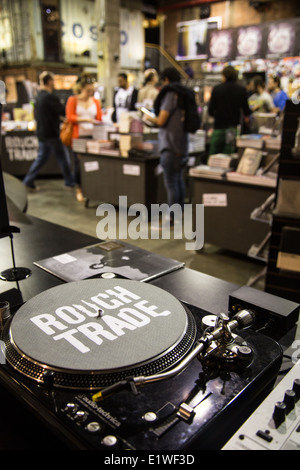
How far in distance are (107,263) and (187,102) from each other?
105 inches

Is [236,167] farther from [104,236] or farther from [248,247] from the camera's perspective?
[104,236]

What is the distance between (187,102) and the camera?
3543mm

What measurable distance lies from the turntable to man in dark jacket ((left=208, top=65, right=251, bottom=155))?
368 centimetres

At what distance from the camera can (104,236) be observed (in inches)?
144

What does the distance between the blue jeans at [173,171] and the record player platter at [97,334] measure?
9.49 feet

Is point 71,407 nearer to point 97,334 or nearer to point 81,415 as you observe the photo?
point 81,415

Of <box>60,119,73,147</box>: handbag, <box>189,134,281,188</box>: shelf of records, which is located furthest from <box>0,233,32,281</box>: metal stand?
<box>60,119,73,147</box>: handbag

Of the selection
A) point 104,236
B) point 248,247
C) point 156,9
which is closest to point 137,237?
point 104,236

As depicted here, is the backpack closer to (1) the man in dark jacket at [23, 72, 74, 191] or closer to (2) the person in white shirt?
(1) the man in dark jacket at [23, 72, 74, 191]

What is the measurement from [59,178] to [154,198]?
9.35 ft

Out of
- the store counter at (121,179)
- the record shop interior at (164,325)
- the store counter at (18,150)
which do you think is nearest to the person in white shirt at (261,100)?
the store counter at (121,179)

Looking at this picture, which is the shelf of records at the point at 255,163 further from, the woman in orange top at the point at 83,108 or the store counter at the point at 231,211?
the woman in orange top at the point at 83,108

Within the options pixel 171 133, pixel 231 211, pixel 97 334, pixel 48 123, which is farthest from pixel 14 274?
pixel 48 123

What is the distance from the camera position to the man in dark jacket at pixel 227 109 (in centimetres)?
410
